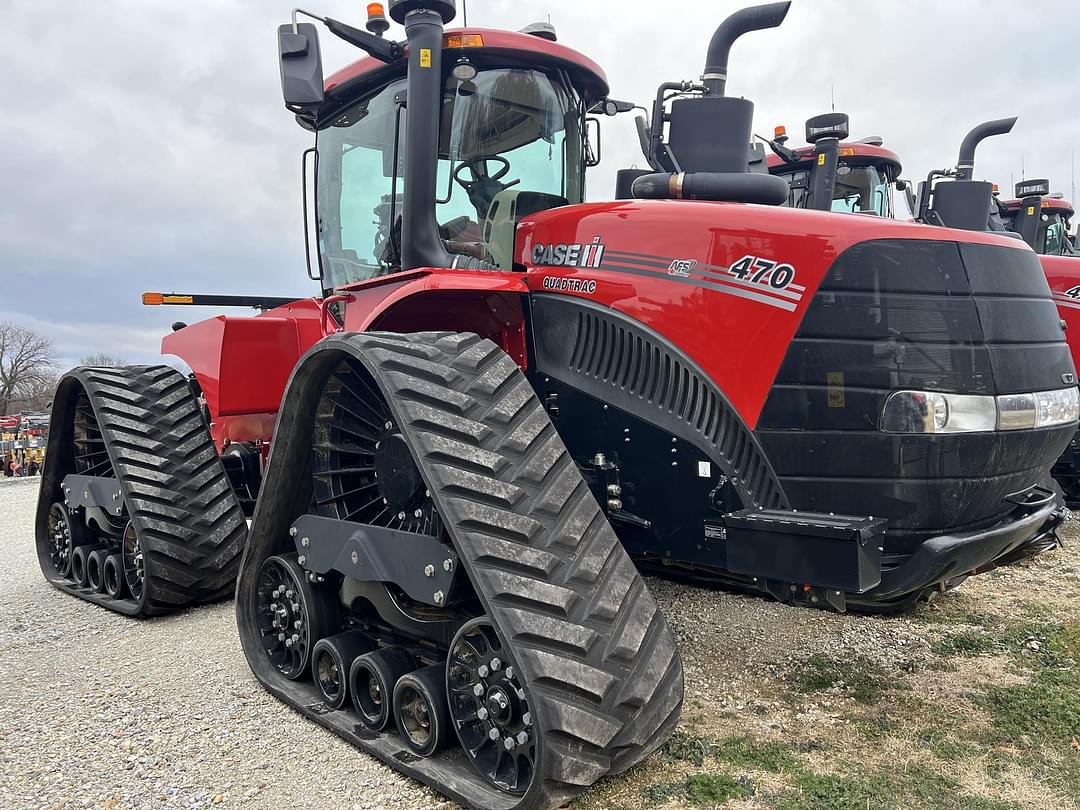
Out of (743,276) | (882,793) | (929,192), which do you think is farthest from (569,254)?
(929,192)

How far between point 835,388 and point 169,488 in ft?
11.8

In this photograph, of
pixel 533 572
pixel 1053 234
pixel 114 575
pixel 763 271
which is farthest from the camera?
pixel 1053 234

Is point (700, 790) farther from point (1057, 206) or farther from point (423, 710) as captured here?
point (1057, 206)

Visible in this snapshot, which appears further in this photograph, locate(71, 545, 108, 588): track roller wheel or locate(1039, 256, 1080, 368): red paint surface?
locate(1039, 256, 1080, 368): red paint surface

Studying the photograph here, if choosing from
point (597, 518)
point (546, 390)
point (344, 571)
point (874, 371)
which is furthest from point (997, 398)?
point (344, 571)

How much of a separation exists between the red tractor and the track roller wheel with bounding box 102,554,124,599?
64.3 inches

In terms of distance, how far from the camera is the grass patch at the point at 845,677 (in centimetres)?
357

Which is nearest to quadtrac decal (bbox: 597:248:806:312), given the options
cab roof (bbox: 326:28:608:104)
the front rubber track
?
the front rubber track

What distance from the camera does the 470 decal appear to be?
9.34 ft

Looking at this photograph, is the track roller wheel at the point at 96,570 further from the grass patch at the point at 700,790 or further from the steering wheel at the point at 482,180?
the grass patch at the point at 700,790

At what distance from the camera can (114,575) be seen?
5.05m

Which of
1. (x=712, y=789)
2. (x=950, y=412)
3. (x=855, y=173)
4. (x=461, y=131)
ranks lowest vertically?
(x=712, y=789)

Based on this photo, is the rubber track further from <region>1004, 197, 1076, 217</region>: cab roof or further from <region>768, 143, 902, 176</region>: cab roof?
<region>1004, 197, 1076, 217</region>: cab roof

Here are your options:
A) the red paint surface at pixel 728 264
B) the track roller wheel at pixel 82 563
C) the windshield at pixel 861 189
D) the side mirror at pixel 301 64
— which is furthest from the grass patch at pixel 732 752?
the windshield at pixel 861 189
